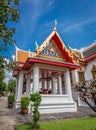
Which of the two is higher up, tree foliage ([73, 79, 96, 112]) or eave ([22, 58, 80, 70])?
eave ([22, 58, 80, 70])

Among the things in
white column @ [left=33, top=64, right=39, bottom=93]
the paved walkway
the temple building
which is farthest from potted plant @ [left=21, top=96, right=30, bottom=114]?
white column @ [left=33, top=64, right=39, bottom=93]

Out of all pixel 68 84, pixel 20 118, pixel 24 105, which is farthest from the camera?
pixel 68 84

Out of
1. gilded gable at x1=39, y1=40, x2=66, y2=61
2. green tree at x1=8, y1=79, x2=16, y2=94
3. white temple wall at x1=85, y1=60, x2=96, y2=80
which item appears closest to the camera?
gilded gable at x1=39, y1=40, x2=66, y2=61

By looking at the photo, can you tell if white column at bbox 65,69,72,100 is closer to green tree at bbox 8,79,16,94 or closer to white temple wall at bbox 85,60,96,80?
white temple wall at bbox 85,60,96,80

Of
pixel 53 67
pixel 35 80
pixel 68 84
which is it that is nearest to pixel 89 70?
pixel 68 84

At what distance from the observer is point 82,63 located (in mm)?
12430

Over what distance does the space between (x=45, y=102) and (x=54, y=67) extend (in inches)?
106

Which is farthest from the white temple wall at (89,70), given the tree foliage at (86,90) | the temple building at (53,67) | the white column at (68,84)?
the tree foliage at (86,90)

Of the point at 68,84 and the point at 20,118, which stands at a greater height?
the point at 68,84

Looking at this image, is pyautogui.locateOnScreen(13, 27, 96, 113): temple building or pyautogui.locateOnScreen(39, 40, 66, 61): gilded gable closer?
pyautogui.locateOnScreen(13, 27, 96, 113): temple building

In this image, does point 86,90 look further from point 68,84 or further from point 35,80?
point 68,84

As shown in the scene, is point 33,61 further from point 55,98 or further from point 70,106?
point 70,106

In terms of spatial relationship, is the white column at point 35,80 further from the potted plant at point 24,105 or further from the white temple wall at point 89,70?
the white temple wall at point 89,70

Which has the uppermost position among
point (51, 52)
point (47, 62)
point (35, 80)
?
point (51, 52)
